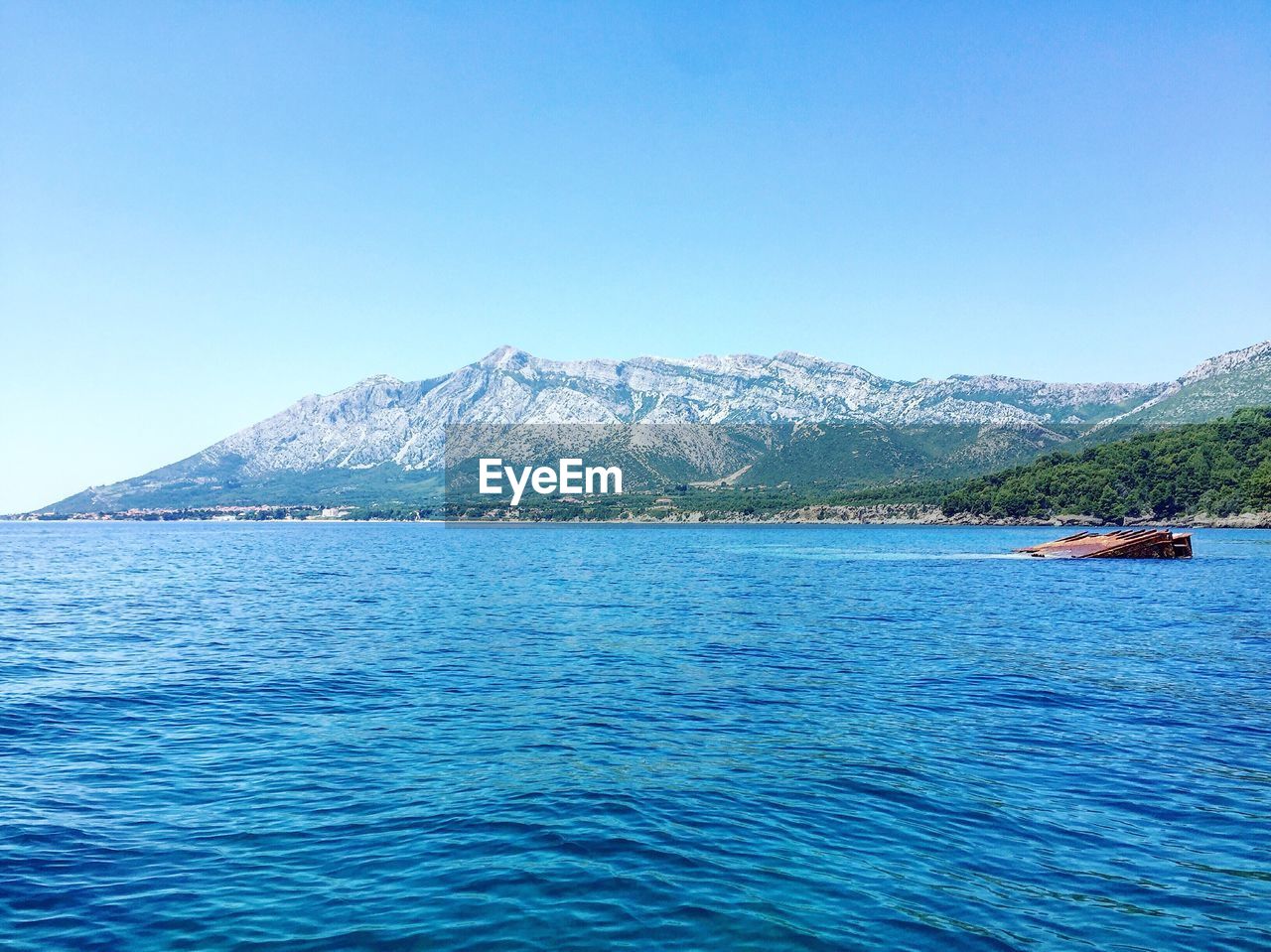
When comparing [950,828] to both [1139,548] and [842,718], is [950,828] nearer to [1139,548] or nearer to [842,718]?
[842,718]

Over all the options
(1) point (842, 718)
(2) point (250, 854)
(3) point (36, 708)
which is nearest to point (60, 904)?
(2) point (250, 854)

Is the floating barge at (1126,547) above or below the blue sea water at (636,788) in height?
below

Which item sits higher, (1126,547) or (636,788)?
(636,788)

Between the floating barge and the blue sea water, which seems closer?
the blue sea water

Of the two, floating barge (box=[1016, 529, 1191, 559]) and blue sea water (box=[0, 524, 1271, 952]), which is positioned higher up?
blue sea water (box=[0, 524, 1271, 952])
